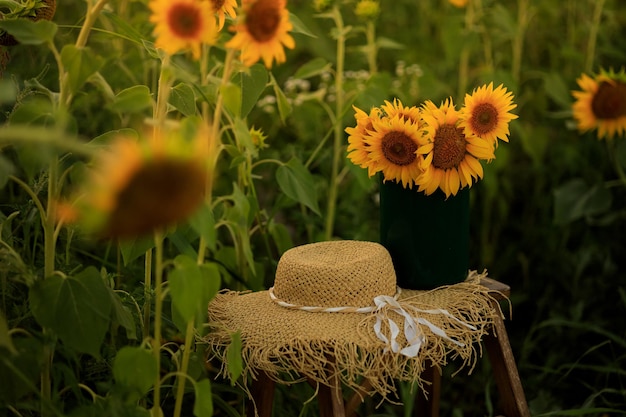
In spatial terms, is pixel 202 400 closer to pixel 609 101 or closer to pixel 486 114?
pixel 486 114

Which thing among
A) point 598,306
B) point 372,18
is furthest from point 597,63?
point 372,18

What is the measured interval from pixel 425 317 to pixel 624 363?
1293 millimetres

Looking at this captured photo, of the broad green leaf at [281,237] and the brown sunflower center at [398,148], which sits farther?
the broad green leaf at [281,237]

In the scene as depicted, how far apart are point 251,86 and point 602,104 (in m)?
1.27

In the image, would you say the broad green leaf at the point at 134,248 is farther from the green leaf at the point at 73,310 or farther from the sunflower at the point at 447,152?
the sunflower at the point at 447,152

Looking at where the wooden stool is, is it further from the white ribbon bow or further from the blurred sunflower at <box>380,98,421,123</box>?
the blurred sunflower at <box>380,98,421,123</box>

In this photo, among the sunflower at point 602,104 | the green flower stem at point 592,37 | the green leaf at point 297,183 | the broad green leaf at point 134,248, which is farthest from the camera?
the green flower stem at point 592,37

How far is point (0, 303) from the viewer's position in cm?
153

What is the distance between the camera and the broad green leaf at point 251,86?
5.34ft

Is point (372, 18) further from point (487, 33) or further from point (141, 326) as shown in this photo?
point (141, 326)

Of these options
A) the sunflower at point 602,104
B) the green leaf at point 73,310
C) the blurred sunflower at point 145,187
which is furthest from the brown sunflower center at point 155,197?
the sunflower at point 602,104

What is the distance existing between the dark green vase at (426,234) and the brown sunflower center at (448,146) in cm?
7

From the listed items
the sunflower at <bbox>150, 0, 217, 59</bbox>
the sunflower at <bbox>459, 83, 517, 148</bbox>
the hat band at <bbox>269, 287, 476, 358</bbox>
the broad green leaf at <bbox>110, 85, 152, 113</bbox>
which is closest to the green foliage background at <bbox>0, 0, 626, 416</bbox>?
the broad green leaf at <bbox>110, 85, 152, 113</bbox>


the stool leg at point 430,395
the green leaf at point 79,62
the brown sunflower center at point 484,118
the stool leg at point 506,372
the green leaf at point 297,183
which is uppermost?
the green leaf at point 79,62
